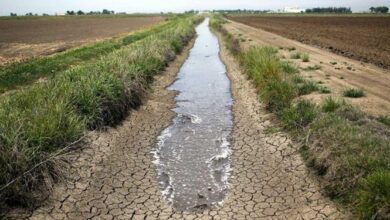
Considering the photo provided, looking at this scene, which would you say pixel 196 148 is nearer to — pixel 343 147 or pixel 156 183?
pixel 156 183

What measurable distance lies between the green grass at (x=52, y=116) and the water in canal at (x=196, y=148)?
1.47 meters

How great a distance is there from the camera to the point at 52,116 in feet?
23.1

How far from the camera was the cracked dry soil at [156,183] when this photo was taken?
18.5 feet

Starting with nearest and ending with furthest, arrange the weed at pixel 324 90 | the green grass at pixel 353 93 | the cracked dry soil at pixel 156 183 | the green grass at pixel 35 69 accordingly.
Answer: the cracked dry soil at pixel 156 183 → the green grass at pixel 353 93 → the weed at pixel 324 90 → the green grass at pixel 35 69

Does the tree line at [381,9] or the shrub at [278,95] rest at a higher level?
the shrub at [278,95]

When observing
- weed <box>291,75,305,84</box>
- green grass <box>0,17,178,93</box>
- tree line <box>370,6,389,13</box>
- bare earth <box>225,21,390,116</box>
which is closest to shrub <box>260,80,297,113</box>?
bare earth <box>225,21,390,116</box>

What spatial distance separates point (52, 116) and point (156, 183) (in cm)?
218

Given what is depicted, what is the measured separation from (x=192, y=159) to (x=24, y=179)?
3.30 m

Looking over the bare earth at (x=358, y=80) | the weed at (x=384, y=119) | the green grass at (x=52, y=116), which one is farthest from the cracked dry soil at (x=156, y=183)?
the bare earth at (x=358, y=80)

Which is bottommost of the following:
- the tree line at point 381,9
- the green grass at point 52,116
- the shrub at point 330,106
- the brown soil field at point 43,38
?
the tree line at point 381,9

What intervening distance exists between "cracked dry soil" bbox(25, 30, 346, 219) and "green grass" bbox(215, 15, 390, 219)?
0.89 feet

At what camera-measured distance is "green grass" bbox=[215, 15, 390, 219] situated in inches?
193

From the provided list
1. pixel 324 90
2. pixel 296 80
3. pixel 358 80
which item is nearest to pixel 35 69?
pixel 296 80

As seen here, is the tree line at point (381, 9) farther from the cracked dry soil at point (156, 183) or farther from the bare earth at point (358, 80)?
the cracked dry soil at point (156, 183)
